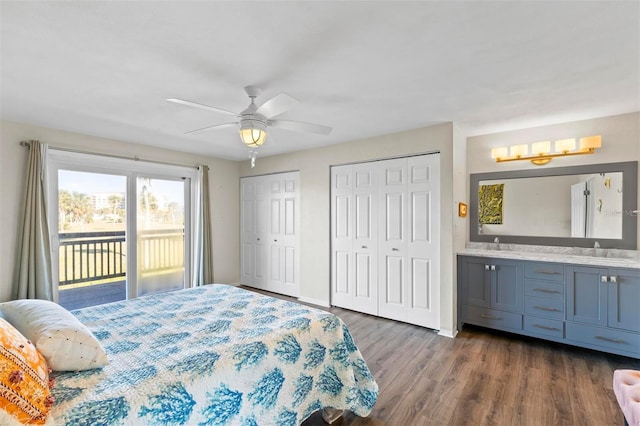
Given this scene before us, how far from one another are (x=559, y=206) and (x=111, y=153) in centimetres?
560

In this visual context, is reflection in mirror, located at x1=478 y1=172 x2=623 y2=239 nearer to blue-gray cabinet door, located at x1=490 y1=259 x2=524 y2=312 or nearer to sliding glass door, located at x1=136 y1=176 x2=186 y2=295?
blue-gray cabinet door, located at x1=490 y1=259 x2=524 y2=312

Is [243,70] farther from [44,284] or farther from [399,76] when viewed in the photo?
[44,284]

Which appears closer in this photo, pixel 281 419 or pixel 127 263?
pixel 281 419

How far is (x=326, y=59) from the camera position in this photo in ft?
6.38

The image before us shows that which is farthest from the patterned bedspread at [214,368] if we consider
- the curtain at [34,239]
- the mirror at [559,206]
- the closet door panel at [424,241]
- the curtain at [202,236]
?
the mirror at [559,206]

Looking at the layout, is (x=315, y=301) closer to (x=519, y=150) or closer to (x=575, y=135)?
(x=519, y=150)

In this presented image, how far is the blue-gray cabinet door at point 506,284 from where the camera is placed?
3.18m

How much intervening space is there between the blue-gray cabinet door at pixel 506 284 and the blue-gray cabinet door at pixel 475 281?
5cm

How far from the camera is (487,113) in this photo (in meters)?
3.01

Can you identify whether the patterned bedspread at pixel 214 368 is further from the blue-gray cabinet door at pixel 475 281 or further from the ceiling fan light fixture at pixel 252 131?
the blue-gray cabinet door at pixel 475 281

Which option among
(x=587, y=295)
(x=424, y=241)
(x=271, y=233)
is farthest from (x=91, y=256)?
(x=587, y=295)

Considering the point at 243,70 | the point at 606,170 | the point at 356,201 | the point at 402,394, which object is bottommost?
the point at 402,394

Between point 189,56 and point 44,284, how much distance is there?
316 cm

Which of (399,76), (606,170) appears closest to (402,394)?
(399,76)
